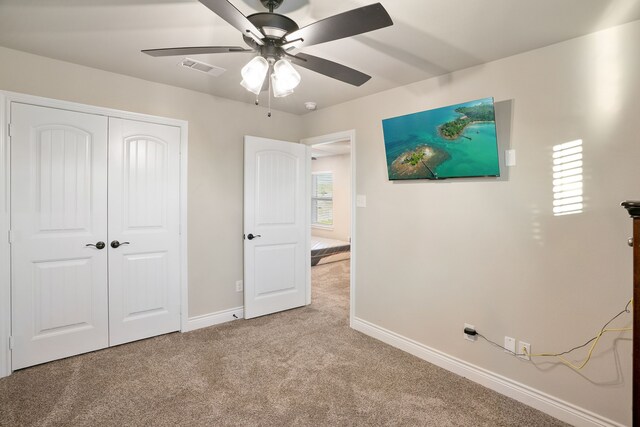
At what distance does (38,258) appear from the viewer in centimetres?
254

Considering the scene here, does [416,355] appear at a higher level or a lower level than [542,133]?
lower

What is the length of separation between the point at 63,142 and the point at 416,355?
136 inches

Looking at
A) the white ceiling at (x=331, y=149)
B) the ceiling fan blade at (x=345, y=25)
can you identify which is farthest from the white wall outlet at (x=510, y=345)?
the white ceiling at (x=331, y=149)

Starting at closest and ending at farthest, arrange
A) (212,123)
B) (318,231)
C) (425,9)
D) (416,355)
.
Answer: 1. (425,9)
2. (416,355)
3. (212,123)
4. (318,231)

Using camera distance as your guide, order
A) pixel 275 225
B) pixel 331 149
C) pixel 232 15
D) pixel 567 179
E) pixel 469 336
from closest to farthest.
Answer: pixel 232 15 < pixel 567 179 < pixel 469 336 < pixel 275 225 < pixel 331 149

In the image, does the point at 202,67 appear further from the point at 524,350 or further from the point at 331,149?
the point at 331,149

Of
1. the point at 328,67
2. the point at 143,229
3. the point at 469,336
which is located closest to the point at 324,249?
the point at 143,229

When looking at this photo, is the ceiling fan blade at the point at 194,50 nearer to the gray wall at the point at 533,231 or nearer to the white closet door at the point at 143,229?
the white closet door at the point at 143,229

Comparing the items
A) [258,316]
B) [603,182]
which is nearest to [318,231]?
[258,316]

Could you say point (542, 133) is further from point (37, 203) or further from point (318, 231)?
point (318, 231)

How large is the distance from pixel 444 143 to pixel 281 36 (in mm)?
1553

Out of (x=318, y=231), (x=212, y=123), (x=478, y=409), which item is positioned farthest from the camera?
(x=318, y=231)

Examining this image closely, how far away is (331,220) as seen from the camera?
805 centimetres

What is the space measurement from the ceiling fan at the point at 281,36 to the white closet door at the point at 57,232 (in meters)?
1.54
